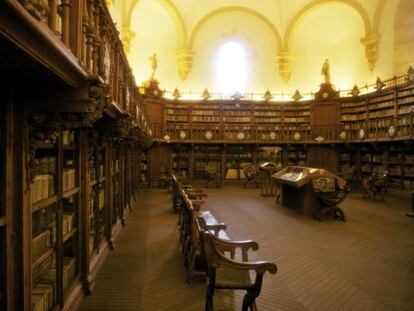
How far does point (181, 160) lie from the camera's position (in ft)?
40.4

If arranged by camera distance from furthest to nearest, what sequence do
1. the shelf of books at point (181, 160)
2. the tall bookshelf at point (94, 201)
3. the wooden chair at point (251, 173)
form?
the shelf of books at point (181, 160)
the wooden chair at point (251, 173)
the tall bookshelf at point (94, 201)

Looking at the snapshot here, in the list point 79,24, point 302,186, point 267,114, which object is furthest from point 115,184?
point 267,114

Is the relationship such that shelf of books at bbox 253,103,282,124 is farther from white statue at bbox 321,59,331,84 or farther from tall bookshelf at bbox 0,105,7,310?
tall bookshelf at bbox 0,105,7,310

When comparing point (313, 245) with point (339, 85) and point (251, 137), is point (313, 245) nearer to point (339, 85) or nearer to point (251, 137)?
point (251, 137)

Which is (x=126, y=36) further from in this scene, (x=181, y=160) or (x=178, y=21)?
(x=181, y=160)

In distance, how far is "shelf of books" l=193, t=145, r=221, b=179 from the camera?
Result: 40.4ft

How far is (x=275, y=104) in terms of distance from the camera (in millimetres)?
12820

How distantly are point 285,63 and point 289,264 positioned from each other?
39.6 ft

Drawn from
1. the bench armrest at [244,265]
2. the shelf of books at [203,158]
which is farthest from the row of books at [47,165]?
the shelf of books at [203,158]

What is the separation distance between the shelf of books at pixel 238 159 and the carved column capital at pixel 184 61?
157 inches

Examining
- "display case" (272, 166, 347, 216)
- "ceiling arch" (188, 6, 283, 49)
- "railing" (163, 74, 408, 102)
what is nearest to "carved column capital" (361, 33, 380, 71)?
"railing" (163, 74, 408, 102)

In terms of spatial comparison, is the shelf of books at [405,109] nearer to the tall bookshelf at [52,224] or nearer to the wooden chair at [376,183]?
the wooden chair at [376,183]

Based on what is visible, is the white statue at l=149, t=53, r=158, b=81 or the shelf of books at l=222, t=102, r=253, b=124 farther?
the shelf of books at l=222, t=102, r=253, b=124

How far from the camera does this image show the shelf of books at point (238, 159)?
12508 mm
